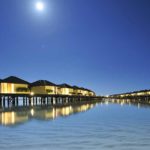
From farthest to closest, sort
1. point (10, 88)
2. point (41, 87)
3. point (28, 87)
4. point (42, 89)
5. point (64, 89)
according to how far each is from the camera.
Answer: point (64, 89) → point (42, 89) → point (41, 87) → point (28, 87) → point (10, 88)

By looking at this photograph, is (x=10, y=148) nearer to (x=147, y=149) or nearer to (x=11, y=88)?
(x=147, y=149)

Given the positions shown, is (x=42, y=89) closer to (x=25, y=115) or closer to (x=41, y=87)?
(x=41, y=87)

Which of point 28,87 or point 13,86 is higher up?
point 28,87

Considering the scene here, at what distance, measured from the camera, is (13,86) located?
2469 inches

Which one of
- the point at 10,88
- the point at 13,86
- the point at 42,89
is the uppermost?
the point at 13,86

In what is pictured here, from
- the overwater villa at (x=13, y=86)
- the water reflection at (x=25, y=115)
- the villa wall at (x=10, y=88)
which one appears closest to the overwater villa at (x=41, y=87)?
the overwater villa at (x=13, y=86)

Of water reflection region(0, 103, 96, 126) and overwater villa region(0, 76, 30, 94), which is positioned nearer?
water reflection region(0, 103, 96, 126)

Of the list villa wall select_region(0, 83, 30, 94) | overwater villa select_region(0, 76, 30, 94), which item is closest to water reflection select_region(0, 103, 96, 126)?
villa wall select_region(0, 83, 30, 94)

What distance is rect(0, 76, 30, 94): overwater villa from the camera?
60300 mm

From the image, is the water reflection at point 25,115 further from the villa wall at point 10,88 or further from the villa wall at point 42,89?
the villa wall at point 42,89

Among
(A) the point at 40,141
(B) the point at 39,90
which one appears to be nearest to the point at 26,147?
(A) the point at 40,141

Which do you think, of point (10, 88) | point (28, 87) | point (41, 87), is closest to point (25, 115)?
point (10, 88)

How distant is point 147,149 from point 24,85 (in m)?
55.5

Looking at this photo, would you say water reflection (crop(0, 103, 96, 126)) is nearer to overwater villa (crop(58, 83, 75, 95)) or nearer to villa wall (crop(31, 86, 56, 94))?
villa wall (crop(31, 86, 56, 94))
